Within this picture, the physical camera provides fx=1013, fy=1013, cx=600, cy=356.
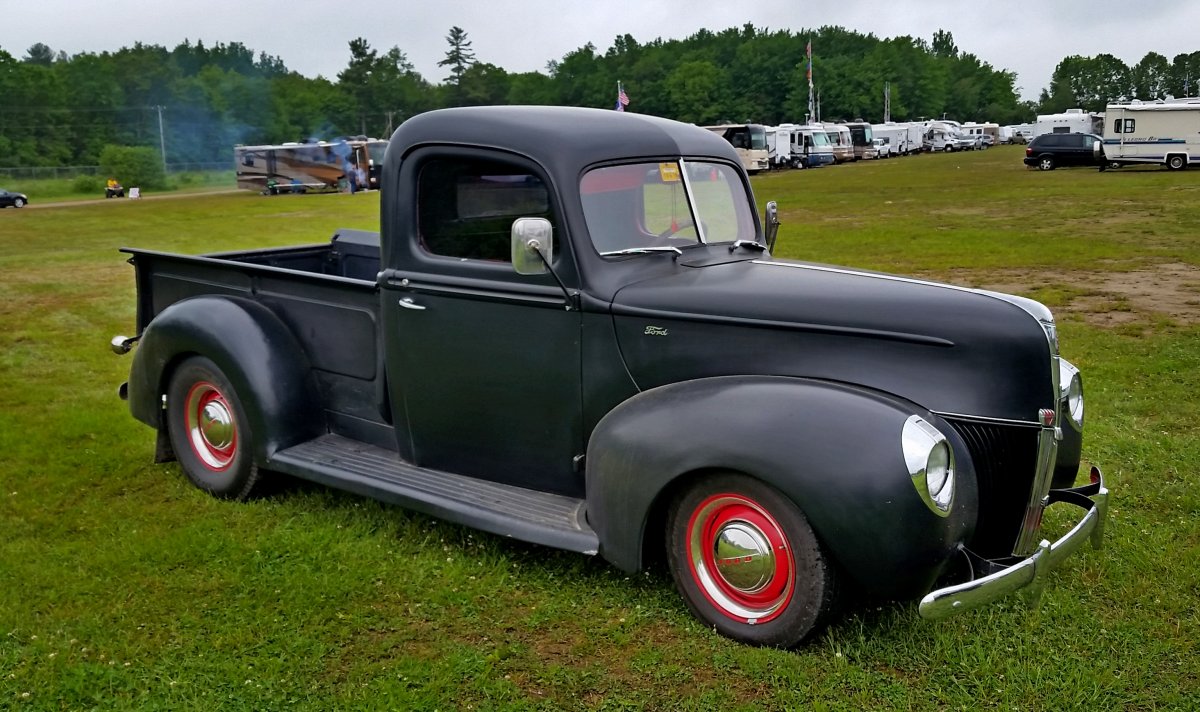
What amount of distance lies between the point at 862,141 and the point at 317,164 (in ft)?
102

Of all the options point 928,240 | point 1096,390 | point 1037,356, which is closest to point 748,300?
point 1037,356

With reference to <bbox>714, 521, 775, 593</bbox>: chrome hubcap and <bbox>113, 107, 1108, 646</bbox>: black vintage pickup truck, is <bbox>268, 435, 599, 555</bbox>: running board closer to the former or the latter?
<bbox>113, 107, 1108, 646</bbox>: black vintage pickup truck

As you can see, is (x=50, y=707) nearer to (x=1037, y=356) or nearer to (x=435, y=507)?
(x=435, y=507)

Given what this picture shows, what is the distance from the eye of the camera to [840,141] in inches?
2151

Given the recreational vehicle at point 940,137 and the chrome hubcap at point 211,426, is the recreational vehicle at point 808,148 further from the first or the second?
the chrome hubcap at point 211,426

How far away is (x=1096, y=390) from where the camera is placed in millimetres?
7109

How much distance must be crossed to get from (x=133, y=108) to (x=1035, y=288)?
7159 cm

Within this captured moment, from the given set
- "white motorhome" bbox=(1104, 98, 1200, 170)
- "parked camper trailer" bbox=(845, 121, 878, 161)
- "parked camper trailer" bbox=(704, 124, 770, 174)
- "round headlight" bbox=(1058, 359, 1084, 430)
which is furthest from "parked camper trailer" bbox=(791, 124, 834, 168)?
"round headlight" bbox=(1058, 359, 1084, 430)

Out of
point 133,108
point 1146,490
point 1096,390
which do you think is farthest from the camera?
point 133,108

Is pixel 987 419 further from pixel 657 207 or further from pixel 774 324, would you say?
pixel 657 207

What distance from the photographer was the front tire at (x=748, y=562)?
3.45 metres

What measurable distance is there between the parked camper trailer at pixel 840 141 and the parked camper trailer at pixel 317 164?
2437 centimetres

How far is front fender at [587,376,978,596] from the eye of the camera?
3268 millimetres

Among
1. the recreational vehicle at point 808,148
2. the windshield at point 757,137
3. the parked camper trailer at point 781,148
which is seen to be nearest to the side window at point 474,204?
the windshield at point 757,137
